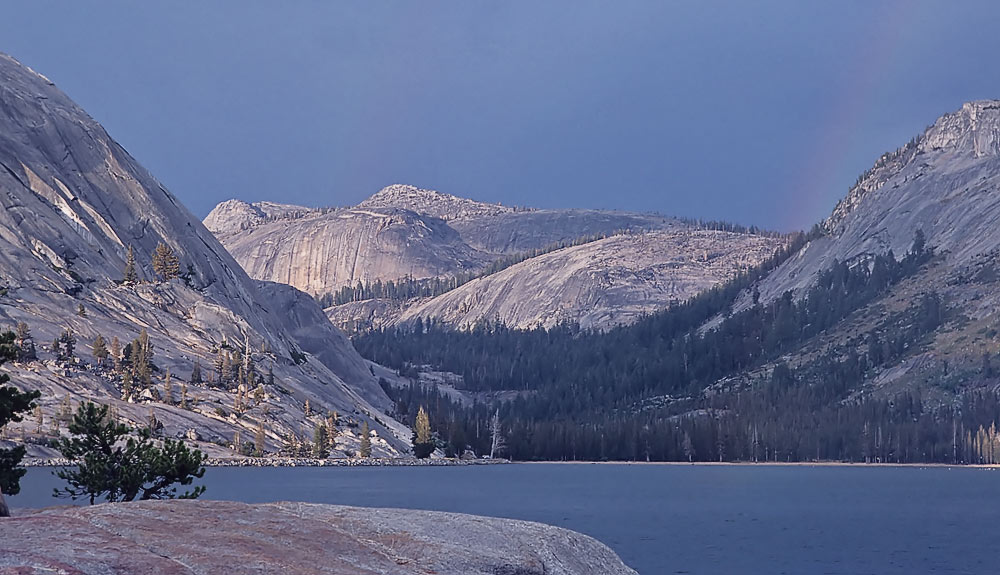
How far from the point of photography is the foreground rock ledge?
25375 millimetres

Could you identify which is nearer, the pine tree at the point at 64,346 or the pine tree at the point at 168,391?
the pine tree at the point at 64,346

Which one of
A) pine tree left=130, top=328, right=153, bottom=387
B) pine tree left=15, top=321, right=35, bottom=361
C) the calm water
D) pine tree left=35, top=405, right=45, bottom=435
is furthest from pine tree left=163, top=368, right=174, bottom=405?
pine tree left=35, top=405, right=45, bottom=435

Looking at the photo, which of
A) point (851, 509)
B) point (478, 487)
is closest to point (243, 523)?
point (851, 509)

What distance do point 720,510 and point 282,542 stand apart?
108508mm

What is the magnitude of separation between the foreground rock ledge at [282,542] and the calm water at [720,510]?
→ 45.3 meters

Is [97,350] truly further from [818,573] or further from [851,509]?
[818,573]

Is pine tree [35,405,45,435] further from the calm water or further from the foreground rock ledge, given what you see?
the foreground rock ledge

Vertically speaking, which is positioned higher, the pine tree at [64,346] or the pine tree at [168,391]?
the pine tree at [64,346]

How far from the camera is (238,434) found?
18800cm

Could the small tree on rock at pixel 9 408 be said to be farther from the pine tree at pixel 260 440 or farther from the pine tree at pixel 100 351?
the pine tree at pixel 260 440

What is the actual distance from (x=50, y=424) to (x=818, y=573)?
4455 inches

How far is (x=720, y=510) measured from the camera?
432 ft

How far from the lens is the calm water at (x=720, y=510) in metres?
87.9

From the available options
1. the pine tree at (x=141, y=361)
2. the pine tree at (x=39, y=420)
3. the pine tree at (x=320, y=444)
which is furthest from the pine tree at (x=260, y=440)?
the pine tree at (x=39, y=420)
